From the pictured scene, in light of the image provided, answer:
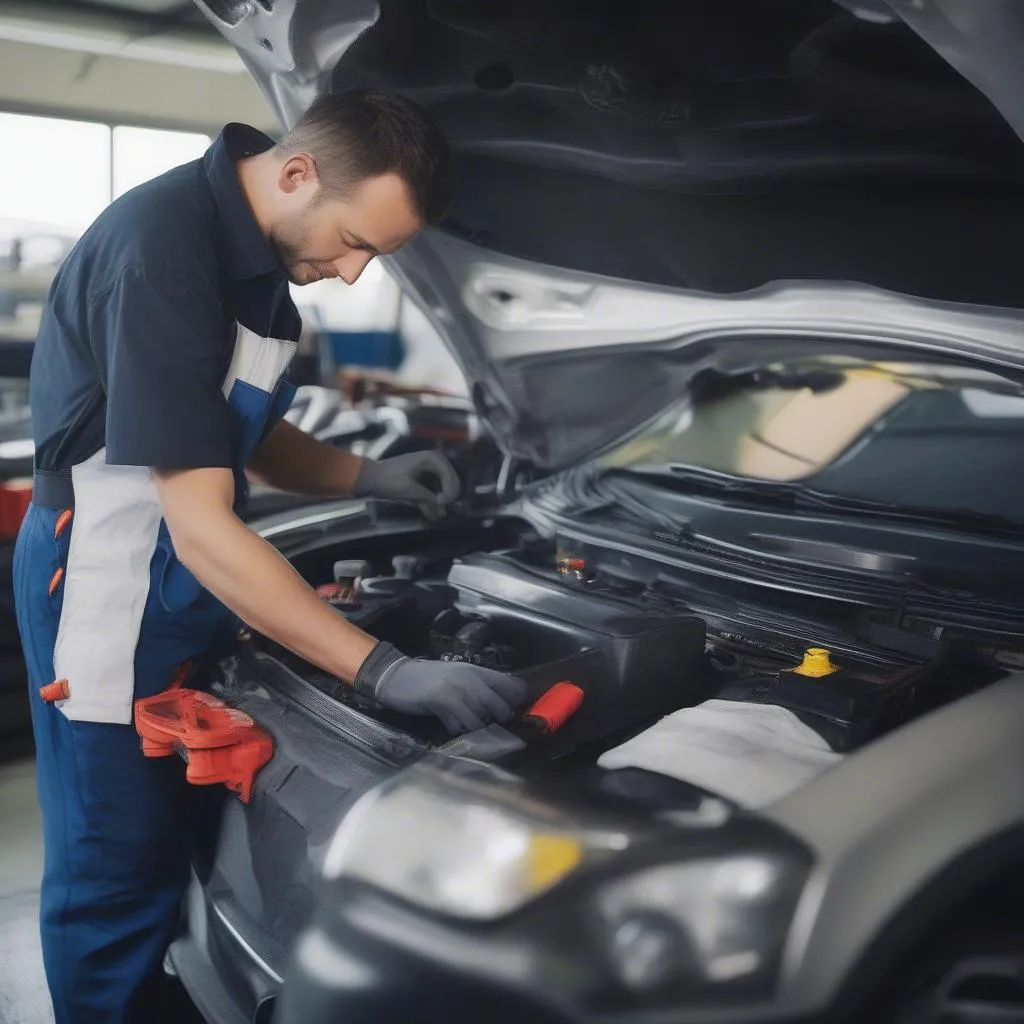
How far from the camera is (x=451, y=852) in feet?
2.47

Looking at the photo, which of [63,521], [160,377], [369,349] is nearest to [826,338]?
[160,377]

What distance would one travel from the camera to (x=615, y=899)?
71 centimetres

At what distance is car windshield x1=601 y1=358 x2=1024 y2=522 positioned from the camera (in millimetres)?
1409

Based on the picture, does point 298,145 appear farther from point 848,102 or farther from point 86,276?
point 848,102

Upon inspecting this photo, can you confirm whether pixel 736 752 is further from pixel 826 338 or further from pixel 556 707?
pixel 826 338

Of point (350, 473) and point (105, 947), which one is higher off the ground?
point (350, 473)

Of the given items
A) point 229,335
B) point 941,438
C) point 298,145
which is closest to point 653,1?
point 298,145

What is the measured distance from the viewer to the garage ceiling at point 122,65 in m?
4.77

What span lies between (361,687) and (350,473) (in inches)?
25.1

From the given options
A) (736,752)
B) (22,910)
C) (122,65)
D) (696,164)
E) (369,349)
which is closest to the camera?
(736,752)

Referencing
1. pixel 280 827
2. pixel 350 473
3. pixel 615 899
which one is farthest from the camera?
pixel 350 473

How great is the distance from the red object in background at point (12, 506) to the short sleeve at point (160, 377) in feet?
4.08

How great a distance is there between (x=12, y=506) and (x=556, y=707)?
1642 mm

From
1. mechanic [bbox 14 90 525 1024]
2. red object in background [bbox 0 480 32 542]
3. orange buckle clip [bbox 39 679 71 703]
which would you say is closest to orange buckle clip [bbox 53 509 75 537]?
mechanic [bbox 14 90 525 1024]
